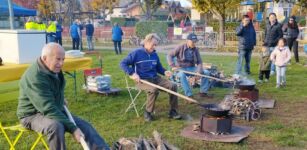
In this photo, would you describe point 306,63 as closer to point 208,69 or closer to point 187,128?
point 208,69

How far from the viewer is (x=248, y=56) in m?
11.2

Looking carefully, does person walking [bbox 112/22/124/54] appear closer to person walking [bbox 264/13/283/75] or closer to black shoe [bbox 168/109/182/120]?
person walking [bbox 264/13/283/75]

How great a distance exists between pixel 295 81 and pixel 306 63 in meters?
A: 3.83

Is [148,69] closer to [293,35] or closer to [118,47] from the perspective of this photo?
[293,35]

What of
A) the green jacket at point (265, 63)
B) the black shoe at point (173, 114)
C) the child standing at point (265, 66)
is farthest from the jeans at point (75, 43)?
the black shoe at point (173, 114)

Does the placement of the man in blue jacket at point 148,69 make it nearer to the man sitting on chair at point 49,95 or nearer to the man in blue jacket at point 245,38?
the man sitting on chair at point 49,95

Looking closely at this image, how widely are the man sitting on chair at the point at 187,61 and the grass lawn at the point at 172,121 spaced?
1.12 feet

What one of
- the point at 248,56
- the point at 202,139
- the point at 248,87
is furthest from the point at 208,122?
the point at 248,56

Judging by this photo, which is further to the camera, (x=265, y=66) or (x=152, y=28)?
(x=152, y=28)

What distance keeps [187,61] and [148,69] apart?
1.84 meters

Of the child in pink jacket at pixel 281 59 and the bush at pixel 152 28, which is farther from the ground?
the bush at pixel 152 28

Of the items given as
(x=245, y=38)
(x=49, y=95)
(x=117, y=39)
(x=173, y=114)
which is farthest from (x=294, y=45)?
(x=49, y=95)

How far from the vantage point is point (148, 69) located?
661 cm

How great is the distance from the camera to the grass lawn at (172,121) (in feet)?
17.7
